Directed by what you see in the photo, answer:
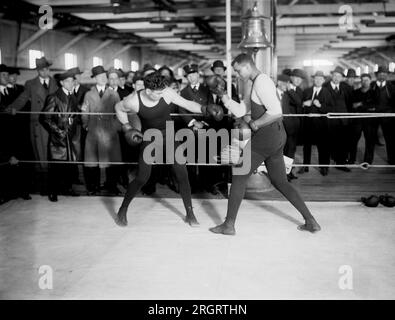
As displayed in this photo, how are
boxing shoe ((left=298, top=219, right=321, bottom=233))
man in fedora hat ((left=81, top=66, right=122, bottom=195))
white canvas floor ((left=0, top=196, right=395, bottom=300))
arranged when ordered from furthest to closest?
man in fedora hat ((left=81, top=66, right=122, bottom=195)), boxing shoe ((left=298, top=219, right=321, bottom=233)), white canvas floor ((left=0, top=196, right=395, bottom=300))

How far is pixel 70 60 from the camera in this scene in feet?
43.4

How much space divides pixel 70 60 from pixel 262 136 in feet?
34.5

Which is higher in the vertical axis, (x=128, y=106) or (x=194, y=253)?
(x=128, y=106)

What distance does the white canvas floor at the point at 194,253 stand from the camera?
9.68 ft

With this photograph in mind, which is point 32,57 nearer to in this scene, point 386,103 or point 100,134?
point 100,134

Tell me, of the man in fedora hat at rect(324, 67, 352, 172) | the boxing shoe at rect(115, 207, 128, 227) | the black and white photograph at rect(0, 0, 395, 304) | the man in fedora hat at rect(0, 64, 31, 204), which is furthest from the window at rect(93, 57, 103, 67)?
the boxing shoe at rect(115, 207, 128, 227)

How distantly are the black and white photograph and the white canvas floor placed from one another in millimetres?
16

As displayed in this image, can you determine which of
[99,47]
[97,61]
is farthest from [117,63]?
[99,47]

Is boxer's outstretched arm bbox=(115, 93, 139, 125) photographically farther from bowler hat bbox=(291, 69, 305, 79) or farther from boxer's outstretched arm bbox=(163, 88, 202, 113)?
bowler hat bbox=(291, 69, 305, 79)

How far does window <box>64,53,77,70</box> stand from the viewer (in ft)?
42.5

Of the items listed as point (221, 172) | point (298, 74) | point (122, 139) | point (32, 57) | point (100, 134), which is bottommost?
point (221, 172)
